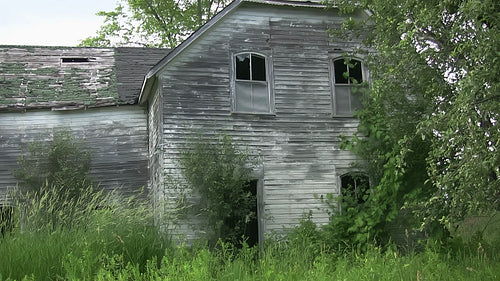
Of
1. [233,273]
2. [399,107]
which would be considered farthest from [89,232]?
[399,107]

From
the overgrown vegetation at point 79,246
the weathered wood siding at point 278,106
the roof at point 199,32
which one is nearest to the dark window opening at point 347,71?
the weathered wood siding at point 278,106

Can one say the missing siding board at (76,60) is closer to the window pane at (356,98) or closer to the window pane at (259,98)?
the window pane at (259,98)

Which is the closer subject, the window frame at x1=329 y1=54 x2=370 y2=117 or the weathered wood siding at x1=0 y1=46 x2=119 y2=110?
the window frame at x1=329 y1=54 x2=370 y2=117

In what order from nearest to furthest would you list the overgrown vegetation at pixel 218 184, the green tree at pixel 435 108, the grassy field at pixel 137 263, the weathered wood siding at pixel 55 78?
the grassy field at pixel 137 263 < the green tree at pixel 435 108 < the overgrown vegetation at pixel 218 184 < the weathered wood siding at pixel 55 78

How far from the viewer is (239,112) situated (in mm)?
13266

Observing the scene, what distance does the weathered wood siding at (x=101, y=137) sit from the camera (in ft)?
48.8

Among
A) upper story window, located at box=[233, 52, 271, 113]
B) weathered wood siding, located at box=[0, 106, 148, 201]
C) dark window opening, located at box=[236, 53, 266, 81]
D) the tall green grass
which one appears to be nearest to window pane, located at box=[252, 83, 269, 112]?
upper story window, located at box=[233, 52, 271, 113]

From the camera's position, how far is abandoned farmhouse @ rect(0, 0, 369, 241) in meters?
13.1

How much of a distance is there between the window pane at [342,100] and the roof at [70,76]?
18.2 ft

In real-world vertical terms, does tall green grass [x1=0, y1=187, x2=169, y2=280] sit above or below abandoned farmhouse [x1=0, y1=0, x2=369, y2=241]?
below

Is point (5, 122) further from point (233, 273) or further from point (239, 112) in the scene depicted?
point (233, 273)

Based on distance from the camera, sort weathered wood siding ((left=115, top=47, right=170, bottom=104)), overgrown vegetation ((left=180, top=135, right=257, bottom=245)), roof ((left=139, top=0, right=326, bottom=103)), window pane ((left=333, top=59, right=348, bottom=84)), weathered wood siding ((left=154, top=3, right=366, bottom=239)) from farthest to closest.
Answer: weathered wood siding ((left=115, top=47, right=170, bottom=104)) → window pane ((left=333, top=59, right=348, bottom=84)) → weathered wood siding ((left=154, top=3, right=366, bottom=239)) → roof ((left=139, top=0, right=326, bottom=103)) → overgrown vegetation ((left=180, top=135, right=257, bottom=245))

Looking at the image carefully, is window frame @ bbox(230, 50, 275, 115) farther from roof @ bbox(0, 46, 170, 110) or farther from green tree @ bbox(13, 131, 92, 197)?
green tree @ bbox(13, 131, 92, 197)

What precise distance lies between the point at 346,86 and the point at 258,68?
237cm
